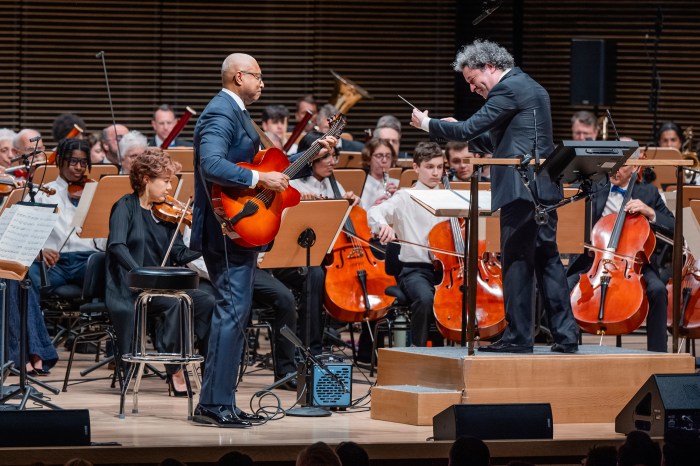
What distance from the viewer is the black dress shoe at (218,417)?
4.64m

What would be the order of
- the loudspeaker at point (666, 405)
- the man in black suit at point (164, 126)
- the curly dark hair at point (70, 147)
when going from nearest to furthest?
1. the loudspeaker at point (666, 405)
2. the curly dark hair at point (70, 147)
3. the man in black suit at point (164, 126)

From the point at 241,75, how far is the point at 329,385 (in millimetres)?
1342

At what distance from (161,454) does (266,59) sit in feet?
22.9

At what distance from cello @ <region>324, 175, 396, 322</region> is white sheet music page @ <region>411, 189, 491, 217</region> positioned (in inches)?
39.6

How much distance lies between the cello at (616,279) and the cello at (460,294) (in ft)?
1.21

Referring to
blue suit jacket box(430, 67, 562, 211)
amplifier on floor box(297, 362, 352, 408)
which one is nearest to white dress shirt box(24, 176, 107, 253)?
amplifier on floor box(297, 362, 352, 408)

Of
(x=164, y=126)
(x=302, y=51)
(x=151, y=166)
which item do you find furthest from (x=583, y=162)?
(x=302, y=51)

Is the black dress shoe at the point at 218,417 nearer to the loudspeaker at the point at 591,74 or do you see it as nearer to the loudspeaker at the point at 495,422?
the loudspeaker at the point at 495,422

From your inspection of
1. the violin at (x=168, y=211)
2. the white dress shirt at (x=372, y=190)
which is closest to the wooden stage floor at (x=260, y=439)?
the violin at (x=168, y=211)

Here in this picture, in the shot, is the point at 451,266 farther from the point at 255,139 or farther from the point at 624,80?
the point at 624,80

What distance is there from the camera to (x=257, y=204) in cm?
465

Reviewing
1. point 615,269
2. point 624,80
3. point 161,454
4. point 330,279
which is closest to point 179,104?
point 624,80

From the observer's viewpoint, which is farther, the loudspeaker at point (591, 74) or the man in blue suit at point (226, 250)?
the loudspeaker at point (591, 74)

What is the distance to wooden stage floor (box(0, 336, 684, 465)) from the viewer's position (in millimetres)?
3928
